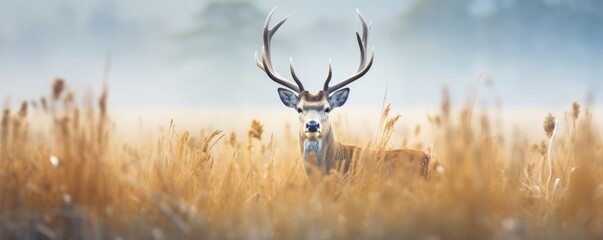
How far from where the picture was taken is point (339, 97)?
633 cm

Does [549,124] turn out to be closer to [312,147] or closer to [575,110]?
[575,110]

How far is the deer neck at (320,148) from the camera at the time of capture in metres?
5.75

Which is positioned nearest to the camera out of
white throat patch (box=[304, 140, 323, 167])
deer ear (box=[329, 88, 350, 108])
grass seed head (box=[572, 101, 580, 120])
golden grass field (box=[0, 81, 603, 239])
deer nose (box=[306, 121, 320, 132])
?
golden grass field (box=[0, 81, 603, 239])

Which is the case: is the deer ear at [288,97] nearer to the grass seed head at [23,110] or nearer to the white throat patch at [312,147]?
the white throat patch at [312,147]

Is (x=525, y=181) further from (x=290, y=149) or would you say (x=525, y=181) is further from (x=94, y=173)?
(x=94, y=173)

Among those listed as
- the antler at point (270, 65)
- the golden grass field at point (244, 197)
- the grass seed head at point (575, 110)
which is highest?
the antler at point (270, 65)

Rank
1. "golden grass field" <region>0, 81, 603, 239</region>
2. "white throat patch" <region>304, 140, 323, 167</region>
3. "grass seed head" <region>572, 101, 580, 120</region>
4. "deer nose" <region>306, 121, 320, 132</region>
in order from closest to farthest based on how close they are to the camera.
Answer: "golden grass field" <region>0, 81, 603, 239</region>, "deer nose" <region>306, 121, 320, 132</region>, "white throat patch" <region>304, 140, 323, 167</region>, "grass seed head" <region>572, 101, 580, 120</region>

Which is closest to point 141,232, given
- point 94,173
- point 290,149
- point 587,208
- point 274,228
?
point 94,173

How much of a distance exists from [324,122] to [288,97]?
580mm

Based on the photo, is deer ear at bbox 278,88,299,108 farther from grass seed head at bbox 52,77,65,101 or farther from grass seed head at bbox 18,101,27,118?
grass seed head at bbox 52,77,65,101

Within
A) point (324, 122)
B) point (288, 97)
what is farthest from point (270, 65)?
point (324, 122)

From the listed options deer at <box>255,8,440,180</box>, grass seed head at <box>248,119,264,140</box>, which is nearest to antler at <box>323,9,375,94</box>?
deer at <box>255,8,440,180</box>

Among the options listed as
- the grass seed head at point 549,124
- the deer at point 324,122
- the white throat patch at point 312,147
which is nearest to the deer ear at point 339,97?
the deer at point 324,122

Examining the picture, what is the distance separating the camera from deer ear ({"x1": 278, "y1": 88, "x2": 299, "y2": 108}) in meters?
6.25
